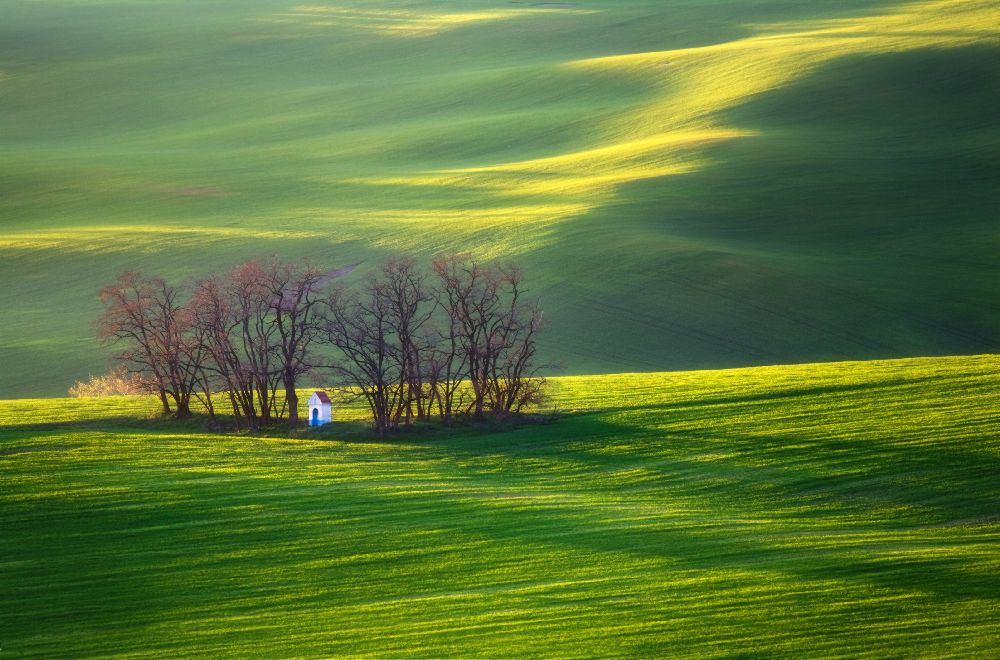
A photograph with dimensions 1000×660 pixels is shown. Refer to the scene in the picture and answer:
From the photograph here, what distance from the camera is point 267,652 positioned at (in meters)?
14.5

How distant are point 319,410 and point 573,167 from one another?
127 ft

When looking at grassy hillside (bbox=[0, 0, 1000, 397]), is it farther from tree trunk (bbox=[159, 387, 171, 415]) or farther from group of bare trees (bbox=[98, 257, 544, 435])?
group of bare trees (bbox=[98, 257, 544, 435])

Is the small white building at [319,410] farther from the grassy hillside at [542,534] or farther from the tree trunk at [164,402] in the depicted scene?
the tree trunk at [164,402]

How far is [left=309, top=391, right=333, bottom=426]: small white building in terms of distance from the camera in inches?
1036

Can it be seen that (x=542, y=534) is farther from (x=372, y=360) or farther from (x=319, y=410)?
(x=319, y=410)

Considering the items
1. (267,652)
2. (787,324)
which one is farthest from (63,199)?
(267,652)

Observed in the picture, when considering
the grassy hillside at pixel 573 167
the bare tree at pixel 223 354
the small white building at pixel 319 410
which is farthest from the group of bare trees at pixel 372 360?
the grassy hillside at pixel 573 167

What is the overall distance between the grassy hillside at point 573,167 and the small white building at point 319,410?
53.2 ft

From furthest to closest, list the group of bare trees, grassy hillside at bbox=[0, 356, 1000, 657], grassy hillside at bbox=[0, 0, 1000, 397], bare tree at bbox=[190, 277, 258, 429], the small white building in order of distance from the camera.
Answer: grassy hillside at bbox=[0, 0, 1000, 397]
bare tree at bbox=[190, 277, 258, 429]
the small white building
the group of bare trees
grassy hillside at bbox=[0, 356, 1000, 657]

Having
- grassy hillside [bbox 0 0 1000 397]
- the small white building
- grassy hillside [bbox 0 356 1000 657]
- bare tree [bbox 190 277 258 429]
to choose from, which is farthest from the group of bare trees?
grassy hillside [bbox 0 0 1000 397]

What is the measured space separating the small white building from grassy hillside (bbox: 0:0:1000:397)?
1621 cm

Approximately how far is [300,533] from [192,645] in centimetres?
389

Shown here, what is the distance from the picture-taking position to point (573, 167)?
207 feet

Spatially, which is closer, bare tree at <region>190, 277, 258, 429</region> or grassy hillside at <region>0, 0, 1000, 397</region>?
bare tree at <region>190, 277, 258, 429</region>
